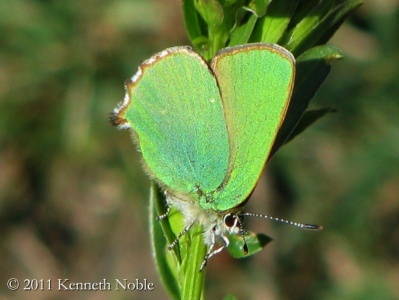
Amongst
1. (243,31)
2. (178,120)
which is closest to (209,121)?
(178,120)

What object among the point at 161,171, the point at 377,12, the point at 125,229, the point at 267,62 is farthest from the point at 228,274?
the point at 267,62

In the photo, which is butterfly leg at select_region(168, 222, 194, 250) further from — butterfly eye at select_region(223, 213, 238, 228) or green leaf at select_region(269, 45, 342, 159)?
green leaf at select_region(269, 45, 342, 159)

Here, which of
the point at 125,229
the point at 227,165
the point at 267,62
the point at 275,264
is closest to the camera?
the point at 267,62

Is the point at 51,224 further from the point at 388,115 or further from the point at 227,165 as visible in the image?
the point at 227,165

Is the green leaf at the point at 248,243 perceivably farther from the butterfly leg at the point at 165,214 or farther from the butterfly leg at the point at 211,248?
the butterfly leg at the point at 165,214

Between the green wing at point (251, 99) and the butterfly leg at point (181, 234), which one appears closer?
the green wing at point (251, 99)

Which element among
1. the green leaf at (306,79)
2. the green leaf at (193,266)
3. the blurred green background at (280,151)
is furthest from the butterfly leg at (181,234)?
the blurred green background at (280,151)

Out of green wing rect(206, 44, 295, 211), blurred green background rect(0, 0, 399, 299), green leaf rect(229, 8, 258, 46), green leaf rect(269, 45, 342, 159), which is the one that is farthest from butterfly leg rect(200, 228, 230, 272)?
blurred green background rect(0, 0, 399, 299)

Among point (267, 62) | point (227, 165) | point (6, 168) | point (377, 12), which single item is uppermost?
point (267, 62)
